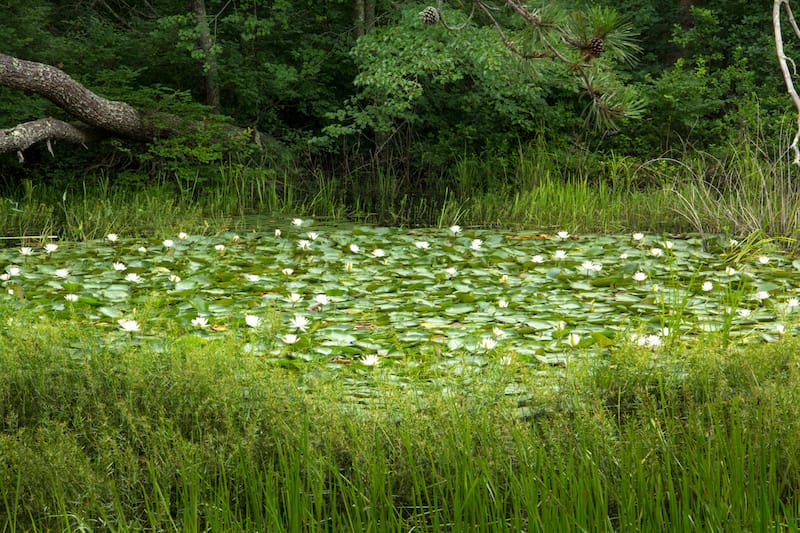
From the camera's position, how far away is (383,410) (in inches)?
104

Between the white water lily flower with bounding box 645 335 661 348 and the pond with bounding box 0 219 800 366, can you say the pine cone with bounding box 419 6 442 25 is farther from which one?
the white water lily flower with bounding box 645 335 661 348

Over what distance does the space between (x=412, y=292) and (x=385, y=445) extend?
6.23 ft

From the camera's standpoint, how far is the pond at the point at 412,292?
334cm

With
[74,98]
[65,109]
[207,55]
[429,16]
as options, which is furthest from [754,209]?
[65,109]

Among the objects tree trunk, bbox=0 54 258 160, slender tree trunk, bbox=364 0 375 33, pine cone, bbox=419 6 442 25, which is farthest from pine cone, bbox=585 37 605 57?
slender tree trunk, bbox=364 0 375 33

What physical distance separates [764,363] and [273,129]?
7840 millimetres

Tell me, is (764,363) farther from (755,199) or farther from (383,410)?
(755,199)

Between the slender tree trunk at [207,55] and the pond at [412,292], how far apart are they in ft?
9.67

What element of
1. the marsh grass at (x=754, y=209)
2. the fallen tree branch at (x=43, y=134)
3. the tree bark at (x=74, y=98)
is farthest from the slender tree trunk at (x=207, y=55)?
the marsh grass at (x=754, y=209)

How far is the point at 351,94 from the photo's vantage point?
961 centimetres

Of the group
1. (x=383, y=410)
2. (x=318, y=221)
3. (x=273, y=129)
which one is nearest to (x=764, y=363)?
(x=383, y=410)

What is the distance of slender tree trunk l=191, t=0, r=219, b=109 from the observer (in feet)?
26.7

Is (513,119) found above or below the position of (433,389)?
above

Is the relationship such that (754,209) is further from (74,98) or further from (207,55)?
(74,98)
